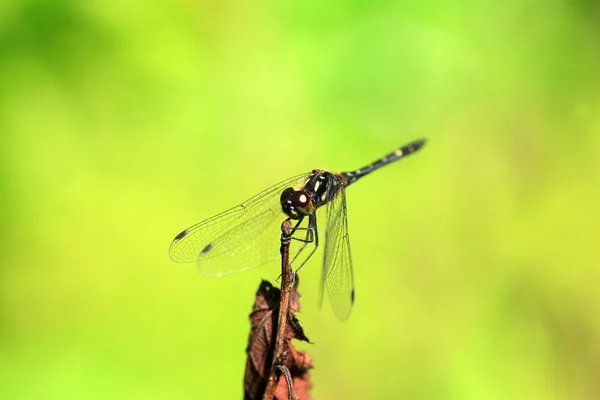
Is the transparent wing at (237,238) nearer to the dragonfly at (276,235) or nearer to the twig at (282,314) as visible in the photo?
the dragonfly at (276,235)

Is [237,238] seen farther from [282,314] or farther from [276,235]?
[282,314]

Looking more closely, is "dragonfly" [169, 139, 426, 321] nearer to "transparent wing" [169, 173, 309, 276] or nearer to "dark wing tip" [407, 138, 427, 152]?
"transparent wing" [169, 173, 309, 276]

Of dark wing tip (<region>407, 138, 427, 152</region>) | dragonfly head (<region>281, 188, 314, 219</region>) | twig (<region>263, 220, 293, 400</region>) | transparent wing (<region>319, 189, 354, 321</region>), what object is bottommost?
twig (<region>263, 220, 293, 400</region>)

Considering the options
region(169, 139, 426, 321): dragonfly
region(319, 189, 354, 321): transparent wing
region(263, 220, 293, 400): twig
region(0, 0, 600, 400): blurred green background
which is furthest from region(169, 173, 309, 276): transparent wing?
region(263, 220, 293, 400): twig

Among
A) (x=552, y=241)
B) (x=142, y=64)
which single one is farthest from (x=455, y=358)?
(x=142, y=64)

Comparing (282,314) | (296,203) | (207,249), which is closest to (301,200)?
(296,203)

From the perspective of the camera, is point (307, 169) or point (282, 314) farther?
point (307, 169)

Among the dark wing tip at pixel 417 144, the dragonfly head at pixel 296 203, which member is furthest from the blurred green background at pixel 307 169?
the dragonfly head at pixel 296 203

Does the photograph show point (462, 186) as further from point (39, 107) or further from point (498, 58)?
point (39, 107)
